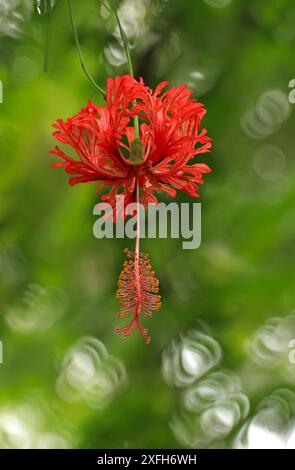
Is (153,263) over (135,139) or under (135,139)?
over

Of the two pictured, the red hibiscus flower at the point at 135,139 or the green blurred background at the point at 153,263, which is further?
the green blurred background at the point at 153,263

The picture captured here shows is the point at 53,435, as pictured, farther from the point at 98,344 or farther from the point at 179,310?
the point at 179,310

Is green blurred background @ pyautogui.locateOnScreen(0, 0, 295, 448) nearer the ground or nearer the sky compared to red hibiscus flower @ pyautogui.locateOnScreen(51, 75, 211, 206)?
nearer the sky

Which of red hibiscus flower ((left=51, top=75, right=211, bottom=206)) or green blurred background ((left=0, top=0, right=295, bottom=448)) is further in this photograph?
green blurred background ((left=0, top=0, right=295, bottom=448))

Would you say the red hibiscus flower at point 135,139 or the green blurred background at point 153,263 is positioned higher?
the green blurred background at point 153,263

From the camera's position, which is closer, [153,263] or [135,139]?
[135,139]
